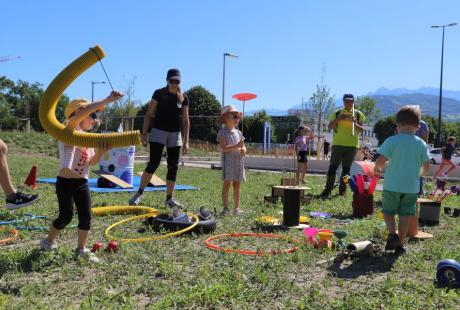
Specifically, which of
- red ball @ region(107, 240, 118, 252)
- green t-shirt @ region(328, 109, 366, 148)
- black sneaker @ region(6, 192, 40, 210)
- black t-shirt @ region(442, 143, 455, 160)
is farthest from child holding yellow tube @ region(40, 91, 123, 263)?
black t-shirt @ region(442, 143, 455, 160)

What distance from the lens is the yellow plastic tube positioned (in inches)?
163

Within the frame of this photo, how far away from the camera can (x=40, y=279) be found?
3.80 m

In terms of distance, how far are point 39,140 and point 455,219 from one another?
27.2 m

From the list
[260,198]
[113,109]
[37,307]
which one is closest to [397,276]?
[37,307]

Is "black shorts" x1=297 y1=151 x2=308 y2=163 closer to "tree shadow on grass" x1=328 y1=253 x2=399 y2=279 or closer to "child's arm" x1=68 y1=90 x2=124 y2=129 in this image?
"tree shadow on grass" x1=328 y1=253 x2=399 y2=279

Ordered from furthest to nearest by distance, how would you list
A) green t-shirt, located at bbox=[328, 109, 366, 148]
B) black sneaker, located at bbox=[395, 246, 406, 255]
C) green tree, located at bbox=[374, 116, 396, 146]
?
green tree, located at bbox=[374, 116, 396, 146] < green t-shirt, located at bbox=[328, 109, 366, 148] < black sneaker, located at bbox=[395, 246, 406, 255]

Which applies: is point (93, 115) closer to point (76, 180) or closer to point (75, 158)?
point (75, 158)

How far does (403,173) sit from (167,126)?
12.8 ft

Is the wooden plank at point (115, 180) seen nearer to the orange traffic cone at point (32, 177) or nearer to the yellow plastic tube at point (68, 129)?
the orange traffic cone at point (32, 177)

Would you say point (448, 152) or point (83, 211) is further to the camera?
point (448, 152)

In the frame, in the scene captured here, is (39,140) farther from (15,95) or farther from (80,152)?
(15,95)

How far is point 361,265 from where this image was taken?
175 inches

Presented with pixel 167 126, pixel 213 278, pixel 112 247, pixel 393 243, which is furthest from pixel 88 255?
pixel 167 126

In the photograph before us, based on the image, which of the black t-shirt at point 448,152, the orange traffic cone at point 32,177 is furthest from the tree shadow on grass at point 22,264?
the black t-shirt at point 448,152
